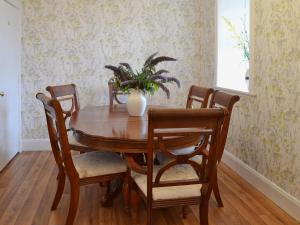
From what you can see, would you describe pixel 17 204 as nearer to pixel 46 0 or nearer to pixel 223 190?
pixel 223 190

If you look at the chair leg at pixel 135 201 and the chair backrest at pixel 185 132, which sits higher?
the chair backrest at pixel 185 132

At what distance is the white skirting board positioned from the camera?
2.52 metres

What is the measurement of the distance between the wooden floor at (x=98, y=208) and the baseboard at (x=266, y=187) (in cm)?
5

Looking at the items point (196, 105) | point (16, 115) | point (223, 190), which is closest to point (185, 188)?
point (223, 190)

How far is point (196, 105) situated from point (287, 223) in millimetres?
2281

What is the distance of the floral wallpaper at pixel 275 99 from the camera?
2.50 meters

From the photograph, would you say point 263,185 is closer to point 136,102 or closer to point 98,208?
point 136,102

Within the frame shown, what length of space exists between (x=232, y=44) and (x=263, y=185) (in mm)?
1856

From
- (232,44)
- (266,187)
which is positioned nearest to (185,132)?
(266,187)

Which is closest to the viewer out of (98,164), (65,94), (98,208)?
(98,164)

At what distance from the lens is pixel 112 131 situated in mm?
2234

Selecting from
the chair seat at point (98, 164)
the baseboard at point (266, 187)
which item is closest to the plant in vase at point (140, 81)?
the chair seat at point (98, 164)

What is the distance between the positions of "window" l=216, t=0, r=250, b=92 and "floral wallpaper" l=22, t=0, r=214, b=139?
8.3 inches

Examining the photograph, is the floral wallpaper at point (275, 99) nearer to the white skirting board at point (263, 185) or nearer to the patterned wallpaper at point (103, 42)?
the white skirting board at point (263, 185)
